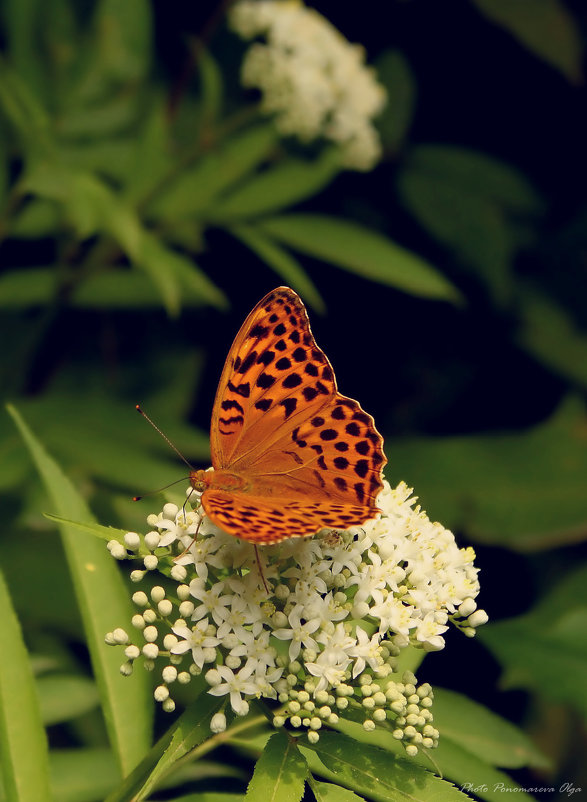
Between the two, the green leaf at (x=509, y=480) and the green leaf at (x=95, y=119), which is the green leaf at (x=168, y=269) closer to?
the green leaf at (x=95, y=119)

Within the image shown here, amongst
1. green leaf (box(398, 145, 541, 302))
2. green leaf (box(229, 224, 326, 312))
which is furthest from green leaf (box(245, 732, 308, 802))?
green leaf (box(398, 145, 541, 302))

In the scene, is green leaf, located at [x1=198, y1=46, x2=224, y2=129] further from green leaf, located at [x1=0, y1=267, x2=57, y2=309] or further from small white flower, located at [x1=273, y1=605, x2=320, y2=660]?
small white flower, located at [x1=273, y1=605, x2=320, y2=660]

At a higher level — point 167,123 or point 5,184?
point 167,123

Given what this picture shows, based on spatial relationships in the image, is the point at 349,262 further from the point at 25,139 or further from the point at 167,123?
the point at 25,139

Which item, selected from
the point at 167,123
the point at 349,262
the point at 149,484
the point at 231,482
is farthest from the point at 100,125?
the point at 231,482

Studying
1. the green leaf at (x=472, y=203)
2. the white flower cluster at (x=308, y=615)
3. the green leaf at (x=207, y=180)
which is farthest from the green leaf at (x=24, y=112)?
the green leaf at (x=472, y=203)

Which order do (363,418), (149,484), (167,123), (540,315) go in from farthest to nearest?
(540,315) < (167,123) < (149,484) < (363,418)

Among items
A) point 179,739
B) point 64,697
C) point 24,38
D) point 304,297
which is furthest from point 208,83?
point 179,739
